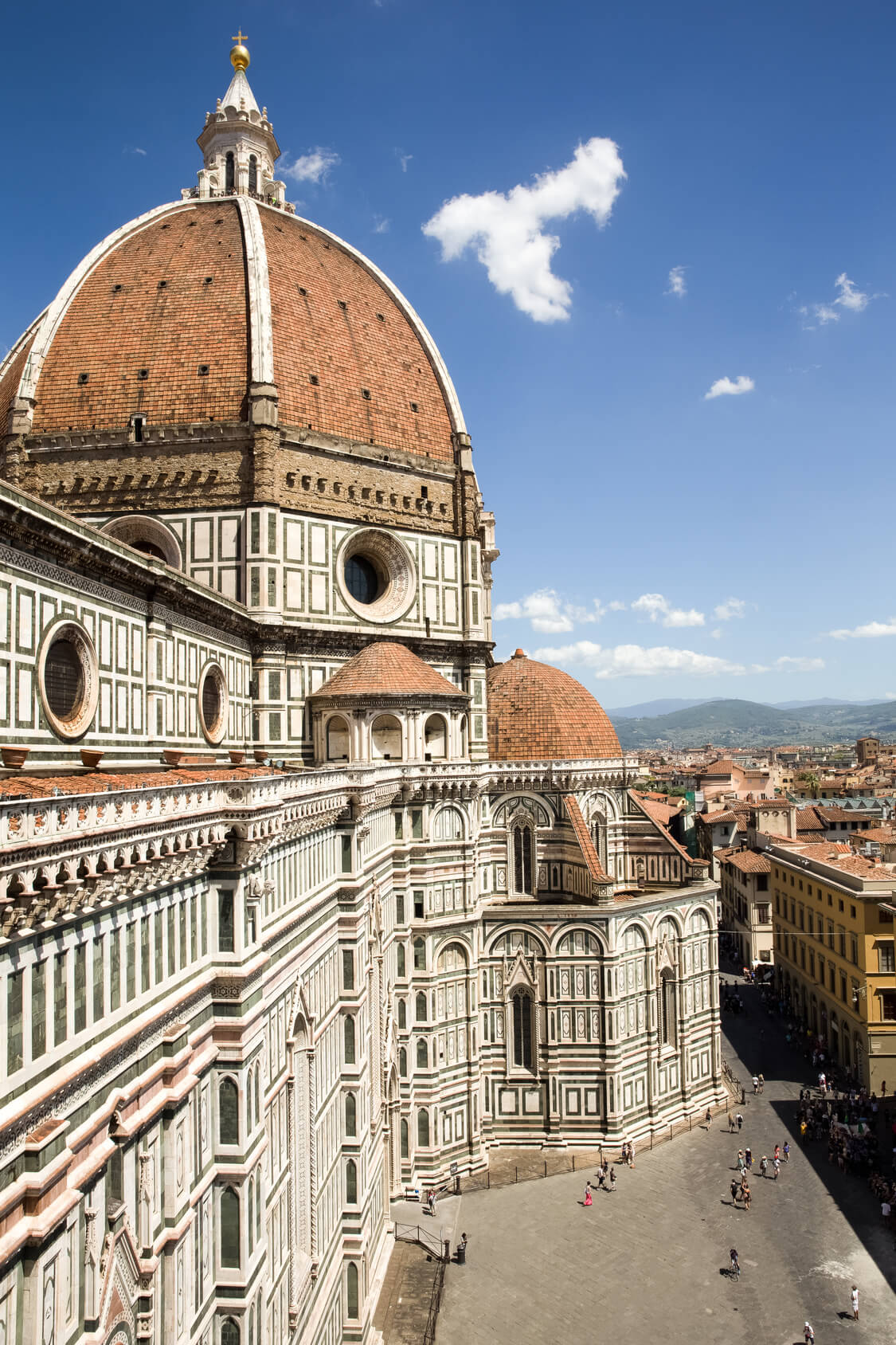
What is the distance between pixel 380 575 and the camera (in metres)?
33.5

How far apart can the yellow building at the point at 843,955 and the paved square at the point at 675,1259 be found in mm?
5902

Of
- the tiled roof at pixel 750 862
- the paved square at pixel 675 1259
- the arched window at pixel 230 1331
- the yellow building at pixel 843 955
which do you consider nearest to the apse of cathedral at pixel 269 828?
the arched window at pixel 230 1331

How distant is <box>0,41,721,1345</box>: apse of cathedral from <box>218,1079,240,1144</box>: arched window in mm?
39

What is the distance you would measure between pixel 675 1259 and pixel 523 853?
43.9 feet

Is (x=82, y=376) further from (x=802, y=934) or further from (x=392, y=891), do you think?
(x=802, y=934)

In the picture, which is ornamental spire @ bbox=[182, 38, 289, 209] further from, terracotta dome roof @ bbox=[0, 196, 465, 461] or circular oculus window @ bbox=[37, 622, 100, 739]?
circular oculus window @ bbox=[37, 622, 100, 739]

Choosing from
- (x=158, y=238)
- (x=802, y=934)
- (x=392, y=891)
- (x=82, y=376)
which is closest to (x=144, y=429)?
(x=82, y=376)

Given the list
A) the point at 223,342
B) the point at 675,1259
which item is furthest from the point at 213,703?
the point at 675,1259

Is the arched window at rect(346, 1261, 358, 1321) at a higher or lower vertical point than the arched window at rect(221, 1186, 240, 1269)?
lower

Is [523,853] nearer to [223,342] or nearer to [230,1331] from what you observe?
[223,342]

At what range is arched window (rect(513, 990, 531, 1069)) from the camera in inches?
1288

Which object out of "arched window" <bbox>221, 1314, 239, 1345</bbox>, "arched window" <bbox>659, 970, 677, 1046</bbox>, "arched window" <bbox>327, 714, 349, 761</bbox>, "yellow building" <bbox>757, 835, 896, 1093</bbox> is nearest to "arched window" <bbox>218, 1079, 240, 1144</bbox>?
"arched window" <bbox>221, 1314, 239, 1345</bbox>

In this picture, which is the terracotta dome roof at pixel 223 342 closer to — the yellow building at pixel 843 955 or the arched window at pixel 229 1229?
the arched window at pixel 229 1229

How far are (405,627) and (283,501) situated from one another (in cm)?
591
